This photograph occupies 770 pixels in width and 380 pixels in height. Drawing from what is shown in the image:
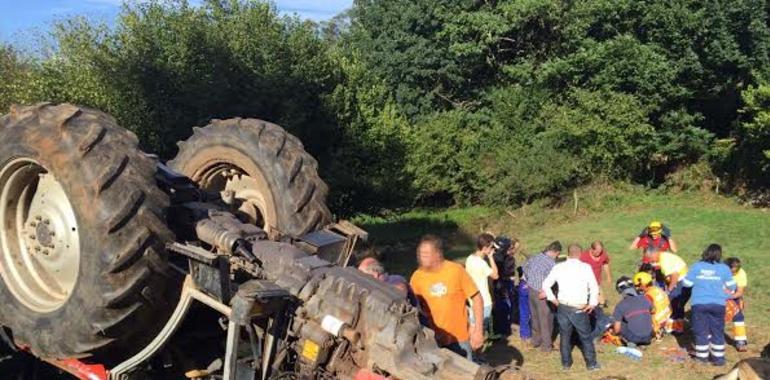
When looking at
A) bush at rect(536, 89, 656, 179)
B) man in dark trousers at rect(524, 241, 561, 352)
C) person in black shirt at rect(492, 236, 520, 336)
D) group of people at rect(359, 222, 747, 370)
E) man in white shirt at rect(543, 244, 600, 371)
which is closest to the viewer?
man in white shirt at rect(543, 244, 600, 371)

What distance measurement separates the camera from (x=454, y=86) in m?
32.9

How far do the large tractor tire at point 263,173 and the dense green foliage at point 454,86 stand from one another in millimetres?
11663

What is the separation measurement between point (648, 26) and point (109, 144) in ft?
89.2

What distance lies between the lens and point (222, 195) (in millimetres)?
5824

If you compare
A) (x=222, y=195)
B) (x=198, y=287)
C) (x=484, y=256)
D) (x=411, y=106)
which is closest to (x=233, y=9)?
(x=411, y=106)

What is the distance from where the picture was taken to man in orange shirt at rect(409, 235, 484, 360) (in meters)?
5.56

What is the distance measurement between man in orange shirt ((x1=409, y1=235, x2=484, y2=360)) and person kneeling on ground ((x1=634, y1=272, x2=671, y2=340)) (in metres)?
4.62

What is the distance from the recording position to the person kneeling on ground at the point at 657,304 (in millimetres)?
9383

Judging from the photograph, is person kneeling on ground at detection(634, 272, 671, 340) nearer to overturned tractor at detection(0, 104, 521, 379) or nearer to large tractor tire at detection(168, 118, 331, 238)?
large tractor tire at detection(168, 118, 331, 238)

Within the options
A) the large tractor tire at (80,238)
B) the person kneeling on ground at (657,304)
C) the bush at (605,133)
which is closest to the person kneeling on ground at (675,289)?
the person kneeling on ground at (657,304)

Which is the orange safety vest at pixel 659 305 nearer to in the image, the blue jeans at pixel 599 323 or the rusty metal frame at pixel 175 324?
the blue jeans at pixel 599 323

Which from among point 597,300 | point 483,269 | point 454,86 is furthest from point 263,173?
point 454,86

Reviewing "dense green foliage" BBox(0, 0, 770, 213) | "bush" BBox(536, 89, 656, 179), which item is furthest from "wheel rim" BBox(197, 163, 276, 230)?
"bush" BBox(536, 89, 656, 179)

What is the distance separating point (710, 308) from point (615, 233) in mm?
13555
